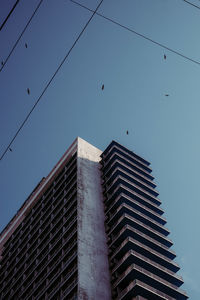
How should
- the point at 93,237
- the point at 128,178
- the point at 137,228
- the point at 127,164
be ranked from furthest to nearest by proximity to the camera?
the point at 127,164 → the point at 128,178 → the point at 137,228 → the point at 93,237

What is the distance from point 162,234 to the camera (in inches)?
1925

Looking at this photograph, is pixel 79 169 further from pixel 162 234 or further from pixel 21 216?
pixel 21 216

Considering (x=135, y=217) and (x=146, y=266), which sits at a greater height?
(x=135, y=217)

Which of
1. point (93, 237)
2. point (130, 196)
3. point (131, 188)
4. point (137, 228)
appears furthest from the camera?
point (131, 188)

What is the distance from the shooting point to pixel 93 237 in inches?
1672

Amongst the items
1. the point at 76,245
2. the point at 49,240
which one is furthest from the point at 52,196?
the point at 76,245

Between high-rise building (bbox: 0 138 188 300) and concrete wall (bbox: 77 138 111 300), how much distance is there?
0.40 feet

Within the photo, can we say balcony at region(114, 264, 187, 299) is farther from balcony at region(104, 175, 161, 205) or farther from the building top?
the building top

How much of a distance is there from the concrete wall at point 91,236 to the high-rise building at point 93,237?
0.12 m

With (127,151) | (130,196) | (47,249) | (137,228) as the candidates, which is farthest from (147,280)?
(127,151)

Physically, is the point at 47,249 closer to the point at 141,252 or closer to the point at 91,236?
the point at 91,236

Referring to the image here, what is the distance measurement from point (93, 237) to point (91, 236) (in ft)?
0.93

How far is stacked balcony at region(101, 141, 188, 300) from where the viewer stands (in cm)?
3650

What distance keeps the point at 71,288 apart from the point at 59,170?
32.5 m
